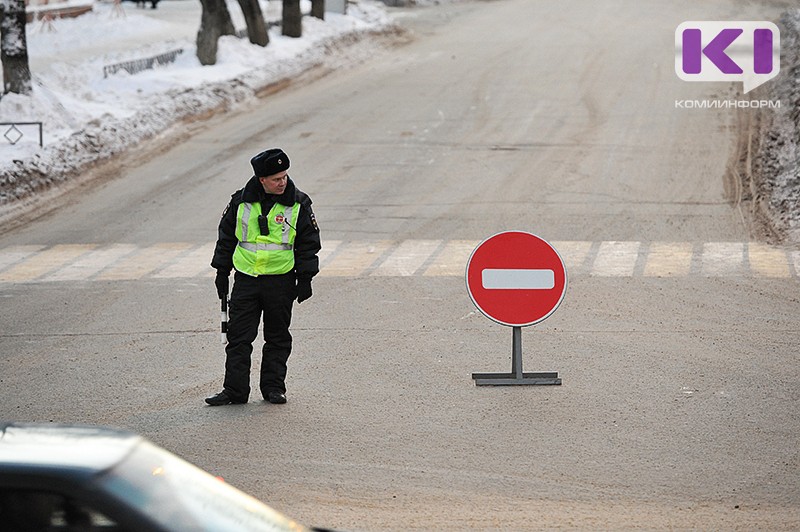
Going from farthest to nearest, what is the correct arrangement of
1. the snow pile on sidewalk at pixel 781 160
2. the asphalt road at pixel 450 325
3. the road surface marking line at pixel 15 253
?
the snow pile on sidewalk at pixel 781 160
the road surface marking line at pixel 15 253
the asphalt road at pixel 450 325

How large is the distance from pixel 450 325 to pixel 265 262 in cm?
310

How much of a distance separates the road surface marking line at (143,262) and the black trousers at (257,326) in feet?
16.5

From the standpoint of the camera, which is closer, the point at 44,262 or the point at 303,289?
the point at 303,289

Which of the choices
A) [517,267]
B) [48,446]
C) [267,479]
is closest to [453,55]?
[517,267]

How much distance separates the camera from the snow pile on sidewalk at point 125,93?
18828mm

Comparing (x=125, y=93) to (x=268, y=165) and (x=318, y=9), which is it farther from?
(x=268, y=165)

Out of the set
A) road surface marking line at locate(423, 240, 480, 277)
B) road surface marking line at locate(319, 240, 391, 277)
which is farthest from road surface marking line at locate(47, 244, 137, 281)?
road surface marking line at locate(423, 240, 480, 277)

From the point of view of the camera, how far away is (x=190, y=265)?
44.8 feet

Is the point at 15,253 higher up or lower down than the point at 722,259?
lower down

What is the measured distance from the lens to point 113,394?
8773mm

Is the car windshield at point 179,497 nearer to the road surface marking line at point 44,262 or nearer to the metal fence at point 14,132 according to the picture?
the road surface marking line at point 44,262

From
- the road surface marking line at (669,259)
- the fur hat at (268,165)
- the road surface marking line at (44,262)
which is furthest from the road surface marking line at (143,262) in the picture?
the road surface marking line at (669,259)

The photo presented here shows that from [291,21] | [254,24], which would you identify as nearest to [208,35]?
[254,24]

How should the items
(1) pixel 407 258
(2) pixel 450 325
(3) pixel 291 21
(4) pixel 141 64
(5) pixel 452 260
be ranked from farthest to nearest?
(3) pixel 291 21 < (4) pixel 141 64 < (1) pixel 407 258 < (5) pixel 452 260 < (2) pixel 450 325
